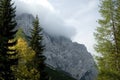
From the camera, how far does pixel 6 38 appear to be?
35031 millimetres

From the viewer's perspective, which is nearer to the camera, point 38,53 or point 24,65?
point 24,65

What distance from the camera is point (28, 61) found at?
162 feet

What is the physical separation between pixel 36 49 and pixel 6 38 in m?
18.6

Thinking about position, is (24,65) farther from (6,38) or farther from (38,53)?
(6,38)

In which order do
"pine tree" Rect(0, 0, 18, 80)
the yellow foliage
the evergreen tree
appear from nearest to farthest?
the evergreen tree < "pine tree" Rect(0, 0, 18, 80) < the yellow foliage

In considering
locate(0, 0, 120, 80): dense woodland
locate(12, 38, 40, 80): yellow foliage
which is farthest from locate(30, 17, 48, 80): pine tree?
locate(12, 38, 40, 80): yellow foliage

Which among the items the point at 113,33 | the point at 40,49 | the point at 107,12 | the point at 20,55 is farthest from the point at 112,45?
the point at 40,49

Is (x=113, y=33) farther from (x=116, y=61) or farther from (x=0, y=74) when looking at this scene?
(x=0, y=74)

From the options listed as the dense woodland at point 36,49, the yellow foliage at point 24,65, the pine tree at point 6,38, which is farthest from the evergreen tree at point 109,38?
the yellow foliage at point 24,65

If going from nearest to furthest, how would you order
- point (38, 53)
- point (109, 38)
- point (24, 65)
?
1. point (109, 38)
2. point (24, 65)
3. point (38, 53)

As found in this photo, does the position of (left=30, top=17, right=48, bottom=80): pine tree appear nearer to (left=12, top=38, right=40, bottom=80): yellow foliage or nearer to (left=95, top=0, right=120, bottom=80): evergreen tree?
(left=12, top=38, right=40, bottom=80): yellow foliage

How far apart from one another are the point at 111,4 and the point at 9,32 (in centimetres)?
1747

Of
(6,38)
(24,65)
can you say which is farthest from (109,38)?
(24,65)

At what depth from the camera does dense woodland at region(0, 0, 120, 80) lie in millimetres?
25656
